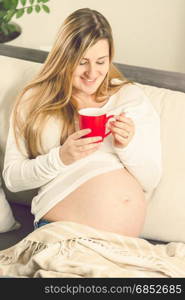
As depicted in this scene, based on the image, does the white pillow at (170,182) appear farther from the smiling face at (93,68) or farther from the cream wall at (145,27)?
the cream wall at (145,27)

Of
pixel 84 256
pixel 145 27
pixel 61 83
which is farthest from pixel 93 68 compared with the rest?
pixel 145 27

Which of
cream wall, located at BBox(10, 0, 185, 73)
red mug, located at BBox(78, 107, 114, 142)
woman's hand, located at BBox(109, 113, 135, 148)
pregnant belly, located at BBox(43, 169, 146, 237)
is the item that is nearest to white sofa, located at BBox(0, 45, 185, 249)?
pregnant belly, located at BBox(43, 169, 146, 237)

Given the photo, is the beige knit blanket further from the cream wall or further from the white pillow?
the cream wall

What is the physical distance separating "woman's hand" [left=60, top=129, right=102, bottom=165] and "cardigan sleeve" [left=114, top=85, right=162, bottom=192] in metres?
0.10

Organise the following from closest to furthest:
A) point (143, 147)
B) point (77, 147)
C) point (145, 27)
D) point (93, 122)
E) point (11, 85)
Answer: point (93, 122) → point (77, 147) → point (143, 147) → point (11, 85) → point (145, 27)

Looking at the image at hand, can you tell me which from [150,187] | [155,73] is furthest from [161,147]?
[155,73]

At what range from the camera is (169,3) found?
269cm

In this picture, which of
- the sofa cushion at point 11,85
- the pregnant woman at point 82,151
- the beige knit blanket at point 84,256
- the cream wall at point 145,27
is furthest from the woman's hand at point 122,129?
the cream wall at point 145,27

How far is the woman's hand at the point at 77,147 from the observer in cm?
160

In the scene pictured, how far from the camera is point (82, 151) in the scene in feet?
5.48

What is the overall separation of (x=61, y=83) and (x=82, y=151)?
237 mm

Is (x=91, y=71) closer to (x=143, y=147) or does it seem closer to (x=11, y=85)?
(x=143, y=147)

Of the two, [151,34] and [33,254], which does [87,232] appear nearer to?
[33,254]

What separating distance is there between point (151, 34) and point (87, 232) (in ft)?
4.65
